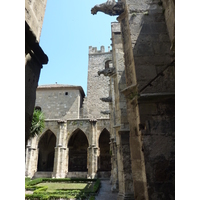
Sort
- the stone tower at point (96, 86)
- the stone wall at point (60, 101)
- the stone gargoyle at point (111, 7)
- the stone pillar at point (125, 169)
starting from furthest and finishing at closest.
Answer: the stone tower at point (96, 86) → the stone wall at point (60, 101) → the stone pillar at point (125, 169) → the stone gargoyle at point (111, 7)

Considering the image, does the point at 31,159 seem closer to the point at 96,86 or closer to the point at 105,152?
the point at 105,152

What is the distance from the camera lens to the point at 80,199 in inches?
300

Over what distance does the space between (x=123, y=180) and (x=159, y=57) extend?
160 inches

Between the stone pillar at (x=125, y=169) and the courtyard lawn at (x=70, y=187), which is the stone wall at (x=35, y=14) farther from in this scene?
the courtyard lawn at (x=70, y=187)

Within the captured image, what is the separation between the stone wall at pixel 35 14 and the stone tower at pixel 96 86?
813 inches

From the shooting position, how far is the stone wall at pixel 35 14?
2.63 meters

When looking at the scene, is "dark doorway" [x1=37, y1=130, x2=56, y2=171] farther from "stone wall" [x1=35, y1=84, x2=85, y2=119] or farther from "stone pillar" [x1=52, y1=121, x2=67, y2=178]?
"stone pillar" [x1=52, y1=121, x2=67, y2=178]

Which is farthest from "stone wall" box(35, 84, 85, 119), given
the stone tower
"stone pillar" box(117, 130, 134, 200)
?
"stone pillar" box(117, 130, 134, 200)

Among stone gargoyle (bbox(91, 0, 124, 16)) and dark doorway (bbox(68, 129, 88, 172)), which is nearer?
stone gargoyle (bbox(91, 0, 124, 16))

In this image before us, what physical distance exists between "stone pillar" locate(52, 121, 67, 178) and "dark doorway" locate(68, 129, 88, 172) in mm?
3848

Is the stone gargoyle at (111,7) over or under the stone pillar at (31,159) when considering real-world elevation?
over

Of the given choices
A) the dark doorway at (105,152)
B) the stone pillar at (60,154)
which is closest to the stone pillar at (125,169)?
the stone pillar at (60,154)

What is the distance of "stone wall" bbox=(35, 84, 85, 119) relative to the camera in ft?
76.7

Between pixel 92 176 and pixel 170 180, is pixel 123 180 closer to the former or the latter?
pixel 170 180
